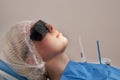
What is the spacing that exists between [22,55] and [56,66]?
0.21m

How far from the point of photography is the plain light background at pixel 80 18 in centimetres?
182

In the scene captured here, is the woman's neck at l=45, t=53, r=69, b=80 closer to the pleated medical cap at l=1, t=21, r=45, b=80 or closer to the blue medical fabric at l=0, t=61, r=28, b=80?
the pleated medical cap at l=1, t=21, r=45, b=80

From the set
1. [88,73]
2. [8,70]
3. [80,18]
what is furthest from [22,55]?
[80,18]

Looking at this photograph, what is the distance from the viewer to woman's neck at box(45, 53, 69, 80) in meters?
1.18

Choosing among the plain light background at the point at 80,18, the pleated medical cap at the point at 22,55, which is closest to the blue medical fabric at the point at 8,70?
the pleated medical cap at the point at 22,55

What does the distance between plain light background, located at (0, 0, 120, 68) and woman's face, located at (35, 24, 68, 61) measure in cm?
75

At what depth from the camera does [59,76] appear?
1.20 metres

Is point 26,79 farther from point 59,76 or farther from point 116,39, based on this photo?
point 116,39

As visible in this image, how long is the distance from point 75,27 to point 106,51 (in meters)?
0.36

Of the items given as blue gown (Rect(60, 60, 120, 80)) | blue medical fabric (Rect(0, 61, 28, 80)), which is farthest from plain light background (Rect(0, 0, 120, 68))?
blue medical fabric (Rect(0, 61, 28, 80))

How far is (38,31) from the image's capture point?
1.15 metres

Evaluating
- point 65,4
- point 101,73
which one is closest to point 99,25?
point 65,4

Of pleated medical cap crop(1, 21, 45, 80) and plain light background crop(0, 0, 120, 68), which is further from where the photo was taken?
plain light background crop(0, 0, 120, 68)

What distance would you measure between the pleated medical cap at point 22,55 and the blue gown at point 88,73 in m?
0.17
